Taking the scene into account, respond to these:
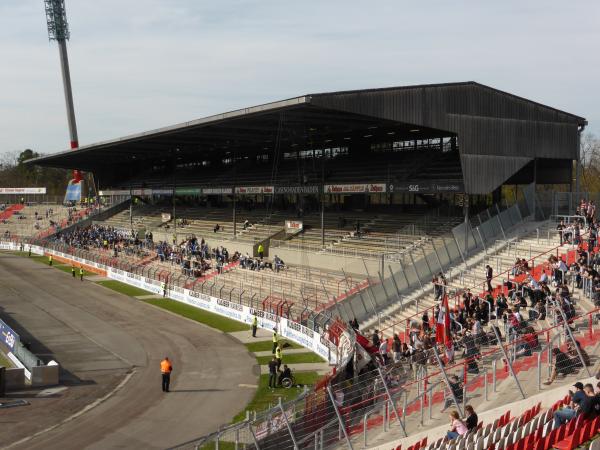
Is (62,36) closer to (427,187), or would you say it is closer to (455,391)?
(427,187)

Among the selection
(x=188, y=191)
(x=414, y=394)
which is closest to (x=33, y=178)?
(x=188, y=191)

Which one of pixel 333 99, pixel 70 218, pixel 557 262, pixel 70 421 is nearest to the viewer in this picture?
pixel 70 421

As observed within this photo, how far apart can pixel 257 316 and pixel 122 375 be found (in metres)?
9.49

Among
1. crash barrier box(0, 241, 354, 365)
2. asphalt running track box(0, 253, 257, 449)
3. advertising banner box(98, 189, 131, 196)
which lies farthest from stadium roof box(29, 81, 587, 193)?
advertising banner box(98, 189, 131, 196)

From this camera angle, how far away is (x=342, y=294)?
95.8 feet

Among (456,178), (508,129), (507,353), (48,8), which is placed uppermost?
(48,8)

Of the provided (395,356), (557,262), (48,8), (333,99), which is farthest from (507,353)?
(48,8)

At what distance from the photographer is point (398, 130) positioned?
3900cm

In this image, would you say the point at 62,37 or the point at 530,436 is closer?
the point at 530,436

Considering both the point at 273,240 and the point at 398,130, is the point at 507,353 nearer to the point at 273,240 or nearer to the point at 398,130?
the point at 398,130

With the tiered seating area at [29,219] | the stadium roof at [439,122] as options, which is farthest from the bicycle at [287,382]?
the tiered seating area at [29,219]

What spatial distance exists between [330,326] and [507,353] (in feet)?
34.7

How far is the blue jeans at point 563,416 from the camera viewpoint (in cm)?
1186

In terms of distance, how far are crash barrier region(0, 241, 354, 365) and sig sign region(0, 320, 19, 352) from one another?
10195mm
